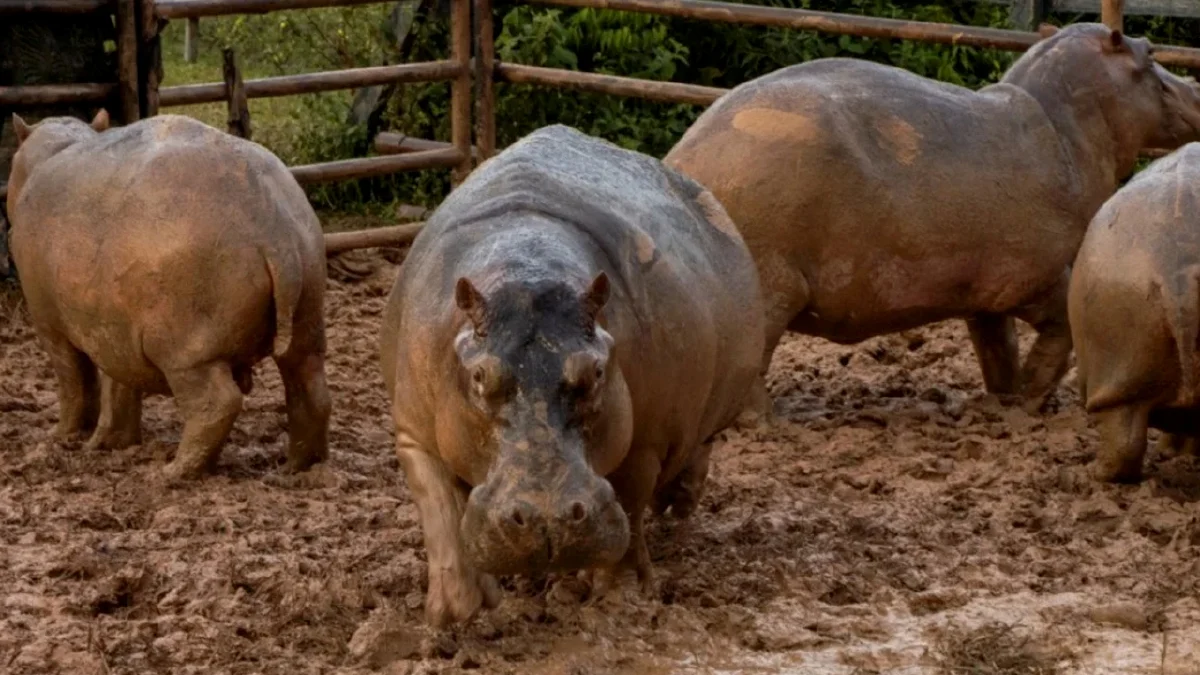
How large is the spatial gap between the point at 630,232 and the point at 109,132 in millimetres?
2187

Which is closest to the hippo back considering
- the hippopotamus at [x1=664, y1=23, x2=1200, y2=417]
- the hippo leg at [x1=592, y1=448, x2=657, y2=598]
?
the hippopotamus at [x1=664, y1=23, x2=1200, y2=417]

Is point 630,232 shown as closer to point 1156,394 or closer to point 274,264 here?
point 274,264

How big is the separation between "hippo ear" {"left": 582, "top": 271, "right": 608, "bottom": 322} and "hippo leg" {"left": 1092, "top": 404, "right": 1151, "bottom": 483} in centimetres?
231

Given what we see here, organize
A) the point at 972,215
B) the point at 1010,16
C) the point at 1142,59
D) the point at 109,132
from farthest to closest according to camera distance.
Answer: the point at 1010,16 < the point at 1142,59 < the point at 972,215 < the point at 109,132

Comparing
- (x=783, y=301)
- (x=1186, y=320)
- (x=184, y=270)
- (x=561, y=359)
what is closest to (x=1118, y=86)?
(x=783, y=301)

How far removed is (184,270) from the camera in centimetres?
602

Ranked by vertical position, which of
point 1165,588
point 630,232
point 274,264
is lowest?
point 1165,588

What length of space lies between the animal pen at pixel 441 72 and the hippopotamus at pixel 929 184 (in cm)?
61

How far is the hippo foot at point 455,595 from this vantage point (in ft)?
15.6

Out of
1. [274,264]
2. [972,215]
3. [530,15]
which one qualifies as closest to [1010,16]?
[530,15]

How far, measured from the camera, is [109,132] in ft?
21.5

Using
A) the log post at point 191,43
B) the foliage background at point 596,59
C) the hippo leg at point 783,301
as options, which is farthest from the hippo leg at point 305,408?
the log post at point 191,43

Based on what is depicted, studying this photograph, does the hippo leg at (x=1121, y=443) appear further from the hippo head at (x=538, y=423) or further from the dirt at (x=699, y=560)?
the hippo head at (x=538, y=423)

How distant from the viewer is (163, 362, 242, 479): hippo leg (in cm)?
616
